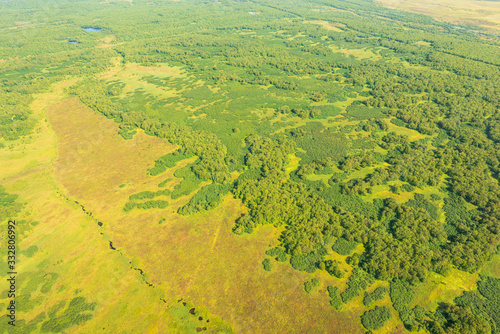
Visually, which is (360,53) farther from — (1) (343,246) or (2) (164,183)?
(2) (164,183)

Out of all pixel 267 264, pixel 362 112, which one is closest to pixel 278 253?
pixel 267 264

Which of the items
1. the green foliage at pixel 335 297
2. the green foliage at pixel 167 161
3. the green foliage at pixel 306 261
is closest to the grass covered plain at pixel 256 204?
the green foliage at pixel 335 297

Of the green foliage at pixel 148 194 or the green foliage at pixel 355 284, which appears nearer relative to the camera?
the green foliage at pixel 355 284

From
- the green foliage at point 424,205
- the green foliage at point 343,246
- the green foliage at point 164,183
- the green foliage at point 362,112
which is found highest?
the green foliage at point 362,112

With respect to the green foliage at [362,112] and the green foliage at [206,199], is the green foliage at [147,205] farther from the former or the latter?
the green foliage at [362,112]

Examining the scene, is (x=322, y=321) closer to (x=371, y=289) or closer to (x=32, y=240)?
(x=371, y=289)

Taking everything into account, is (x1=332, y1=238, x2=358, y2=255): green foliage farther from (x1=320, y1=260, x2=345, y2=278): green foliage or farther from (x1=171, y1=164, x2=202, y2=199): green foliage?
(x1=171, y1=164, x2=202, y2=199): green foliage

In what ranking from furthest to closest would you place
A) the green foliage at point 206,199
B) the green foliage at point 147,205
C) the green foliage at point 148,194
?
the green foliage at point 148,194, the green foliage at point 147,205, the green foliage at point 206,199

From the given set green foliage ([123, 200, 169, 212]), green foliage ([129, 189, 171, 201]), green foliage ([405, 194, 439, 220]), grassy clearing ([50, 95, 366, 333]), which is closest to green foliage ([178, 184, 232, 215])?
grassy clearing ([50, 95, 366, 333])
